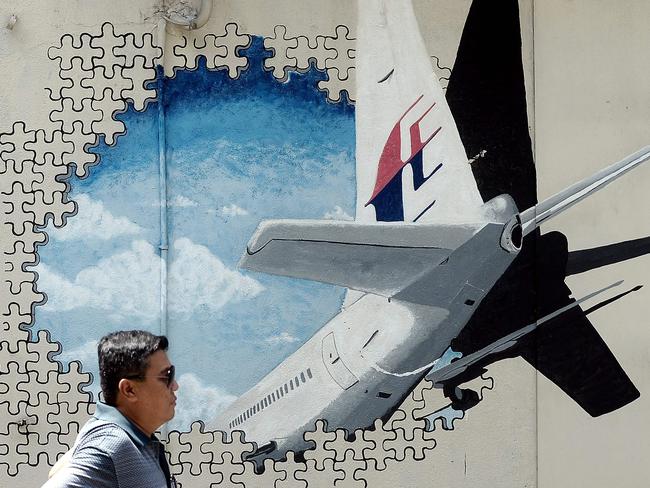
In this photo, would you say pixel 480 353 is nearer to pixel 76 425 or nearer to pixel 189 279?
pixel 189 279

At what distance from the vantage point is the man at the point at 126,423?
107 inches

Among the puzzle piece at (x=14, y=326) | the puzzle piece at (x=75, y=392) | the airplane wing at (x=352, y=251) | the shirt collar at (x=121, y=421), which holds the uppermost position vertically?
the airplane wing at (x=352, y=251)

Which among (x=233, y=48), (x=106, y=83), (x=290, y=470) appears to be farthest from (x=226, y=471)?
(x=233, y=48)

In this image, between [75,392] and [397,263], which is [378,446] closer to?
[397,263]

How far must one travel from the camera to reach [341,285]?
546 cm

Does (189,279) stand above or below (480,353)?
above

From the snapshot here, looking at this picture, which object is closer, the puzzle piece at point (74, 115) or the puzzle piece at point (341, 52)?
the puzzle piece at point (74, 115)

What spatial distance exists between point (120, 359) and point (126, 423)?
7.4 inches

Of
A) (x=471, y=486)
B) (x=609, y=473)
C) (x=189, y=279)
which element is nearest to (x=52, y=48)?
(x=189, y=279)

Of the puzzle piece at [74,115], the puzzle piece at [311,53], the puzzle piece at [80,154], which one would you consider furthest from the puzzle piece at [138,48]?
the puzzle piece at [311,53]

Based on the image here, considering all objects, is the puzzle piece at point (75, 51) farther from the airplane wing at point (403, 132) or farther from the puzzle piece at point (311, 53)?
the airplane wing at point (403, 132)

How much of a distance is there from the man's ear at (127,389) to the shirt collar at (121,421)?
49mm

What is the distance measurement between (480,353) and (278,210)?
1.40 metres

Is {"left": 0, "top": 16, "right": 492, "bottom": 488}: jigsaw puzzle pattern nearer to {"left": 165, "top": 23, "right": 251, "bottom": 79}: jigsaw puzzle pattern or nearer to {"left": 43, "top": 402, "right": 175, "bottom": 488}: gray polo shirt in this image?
{"left": 165, "top": 23, "right": 251, "bottom": 79}: jigsaw puzzle pattern
